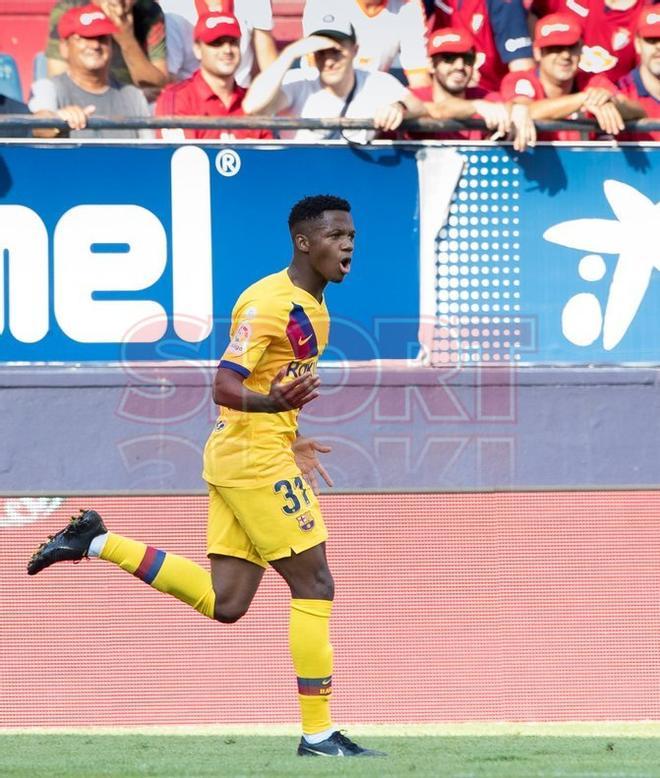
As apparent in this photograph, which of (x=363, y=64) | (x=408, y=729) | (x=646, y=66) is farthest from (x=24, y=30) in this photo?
(x=408, y=729)

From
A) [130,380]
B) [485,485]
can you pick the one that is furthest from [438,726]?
[130,380]

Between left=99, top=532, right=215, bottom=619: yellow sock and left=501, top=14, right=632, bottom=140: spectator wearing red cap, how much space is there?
150 inches

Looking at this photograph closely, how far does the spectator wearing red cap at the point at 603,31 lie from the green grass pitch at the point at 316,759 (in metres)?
4.14

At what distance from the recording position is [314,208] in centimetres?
571

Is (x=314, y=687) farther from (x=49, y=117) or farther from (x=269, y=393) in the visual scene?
(x=49, y=117)

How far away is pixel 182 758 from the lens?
5715 mm

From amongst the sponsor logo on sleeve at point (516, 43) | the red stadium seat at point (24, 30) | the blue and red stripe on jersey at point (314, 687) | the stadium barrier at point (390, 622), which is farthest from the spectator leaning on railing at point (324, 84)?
the blue and red stripe on jersey at point (314, 687)

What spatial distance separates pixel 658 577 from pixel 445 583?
117cm

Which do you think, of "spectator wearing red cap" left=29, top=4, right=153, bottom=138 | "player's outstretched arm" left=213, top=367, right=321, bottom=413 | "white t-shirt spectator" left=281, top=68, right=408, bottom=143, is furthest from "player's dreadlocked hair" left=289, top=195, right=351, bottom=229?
"spectator wearing red cap" left=29, top=4, right=153, bottom=138

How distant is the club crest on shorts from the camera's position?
5.55 meters

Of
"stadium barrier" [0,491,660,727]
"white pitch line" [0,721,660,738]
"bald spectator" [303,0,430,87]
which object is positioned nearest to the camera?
"white pitch line" [0,721,660,738]

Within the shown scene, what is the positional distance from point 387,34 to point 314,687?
4848mm

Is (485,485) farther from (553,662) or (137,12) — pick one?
(137,12)

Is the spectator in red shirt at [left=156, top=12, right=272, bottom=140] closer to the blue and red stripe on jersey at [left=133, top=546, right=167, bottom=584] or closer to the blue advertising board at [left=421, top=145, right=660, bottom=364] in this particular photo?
the blue advertising board at [left=421, top=145, right=660, bottom=364]
